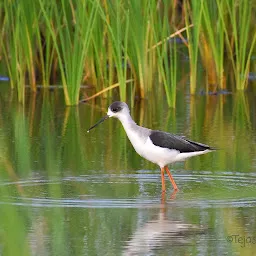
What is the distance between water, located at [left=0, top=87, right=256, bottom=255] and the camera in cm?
608

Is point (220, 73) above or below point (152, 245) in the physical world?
above

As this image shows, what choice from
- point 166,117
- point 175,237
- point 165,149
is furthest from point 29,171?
point 166,117

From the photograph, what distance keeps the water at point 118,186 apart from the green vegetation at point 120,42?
0.44 metres

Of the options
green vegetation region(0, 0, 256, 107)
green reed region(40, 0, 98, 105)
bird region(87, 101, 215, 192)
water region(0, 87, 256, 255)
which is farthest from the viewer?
green vegetation region(0, 0, 256, 107)

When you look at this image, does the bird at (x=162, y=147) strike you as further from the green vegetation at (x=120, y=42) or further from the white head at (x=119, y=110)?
the green vegetation at (x=120, y=42)

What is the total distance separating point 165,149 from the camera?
26.0ft

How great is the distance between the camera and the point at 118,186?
26.0 feet

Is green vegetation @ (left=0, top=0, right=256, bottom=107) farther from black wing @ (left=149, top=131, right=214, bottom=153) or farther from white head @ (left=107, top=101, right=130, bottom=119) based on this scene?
black wing @ (left=149, top=131, right=214, bottom=153)

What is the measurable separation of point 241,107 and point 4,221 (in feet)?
19.9

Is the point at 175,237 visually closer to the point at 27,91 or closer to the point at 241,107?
the point at 241,107

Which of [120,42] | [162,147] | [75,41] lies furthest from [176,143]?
[75,41]

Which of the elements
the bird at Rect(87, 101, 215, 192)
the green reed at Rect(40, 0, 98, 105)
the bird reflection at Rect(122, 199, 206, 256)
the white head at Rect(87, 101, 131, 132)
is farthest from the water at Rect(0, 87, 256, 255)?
the white head at Rect(87, 101, 131, 132)

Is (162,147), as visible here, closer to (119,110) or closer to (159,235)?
(119,110)

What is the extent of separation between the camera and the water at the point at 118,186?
239 inches
